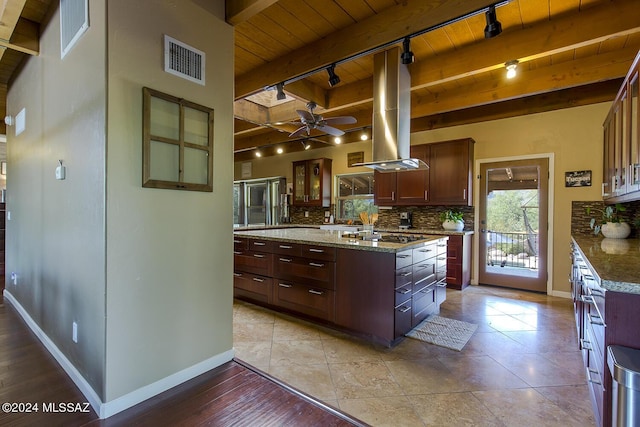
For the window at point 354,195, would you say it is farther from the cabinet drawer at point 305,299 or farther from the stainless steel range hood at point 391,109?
the cabinet drawer at point 305,299

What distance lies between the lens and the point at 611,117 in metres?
3.21

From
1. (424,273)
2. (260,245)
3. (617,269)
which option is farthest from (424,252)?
(260,245)

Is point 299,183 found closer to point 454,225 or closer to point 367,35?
point 454,225

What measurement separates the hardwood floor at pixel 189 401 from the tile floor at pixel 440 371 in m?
0.15

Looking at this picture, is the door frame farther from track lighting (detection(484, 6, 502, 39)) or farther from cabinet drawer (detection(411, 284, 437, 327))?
track lighting (detection(484, 6, 502, 39))

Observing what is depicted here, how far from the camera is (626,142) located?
2.46 m

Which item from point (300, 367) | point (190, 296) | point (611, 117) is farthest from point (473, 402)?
point (611, 117)

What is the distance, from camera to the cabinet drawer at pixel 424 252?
2908mm

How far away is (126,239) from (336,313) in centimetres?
189

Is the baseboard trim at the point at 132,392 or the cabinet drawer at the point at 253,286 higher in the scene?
the cabinet drawer at the point at 253,286

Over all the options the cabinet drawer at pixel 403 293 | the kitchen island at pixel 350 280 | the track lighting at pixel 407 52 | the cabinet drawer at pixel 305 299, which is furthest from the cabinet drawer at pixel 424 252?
the track lighting at pixel 407 52

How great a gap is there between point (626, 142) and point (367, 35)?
230cm

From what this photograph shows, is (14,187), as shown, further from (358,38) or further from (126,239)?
(358,38)

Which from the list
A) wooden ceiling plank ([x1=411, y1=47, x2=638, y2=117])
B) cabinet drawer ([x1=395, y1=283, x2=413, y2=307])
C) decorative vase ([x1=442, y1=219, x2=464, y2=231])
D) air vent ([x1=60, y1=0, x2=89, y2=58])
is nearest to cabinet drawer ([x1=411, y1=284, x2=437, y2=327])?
cabinet drawer ([x1=395, y1=283, x2=413, y2=307])
